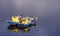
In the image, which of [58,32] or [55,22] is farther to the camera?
[55,22]

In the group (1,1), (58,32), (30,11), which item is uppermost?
(1,1)

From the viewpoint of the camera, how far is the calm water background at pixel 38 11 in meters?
1.27

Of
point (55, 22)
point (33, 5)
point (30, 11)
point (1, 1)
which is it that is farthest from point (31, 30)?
point (1, 1)

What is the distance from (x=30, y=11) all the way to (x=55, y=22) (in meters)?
0.40

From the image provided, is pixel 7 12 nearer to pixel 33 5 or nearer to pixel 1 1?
pixel 1 1

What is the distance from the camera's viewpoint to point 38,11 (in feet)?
5.66

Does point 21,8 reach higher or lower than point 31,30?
higher

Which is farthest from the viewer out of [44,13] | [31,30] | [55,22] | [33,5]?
[33,5]

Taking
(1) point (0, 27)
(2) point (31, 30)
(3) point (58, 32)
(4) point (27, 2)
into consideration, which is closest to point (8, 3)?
(4) point (27, 2)

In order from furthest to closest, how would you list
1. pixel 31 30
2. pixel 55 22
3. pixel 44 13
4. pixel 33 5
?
1. pixel 33 5
2. pixel 44 13
3. pixel 55 22
4. pixel 31 30

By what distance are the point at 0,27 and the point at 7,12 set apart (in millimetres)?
477

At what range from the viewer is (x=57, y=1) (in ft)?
6.21

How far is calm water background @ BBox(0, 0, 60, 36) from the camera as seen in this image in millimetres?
1271

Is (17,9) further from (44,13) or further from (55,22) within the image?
(55,22)
